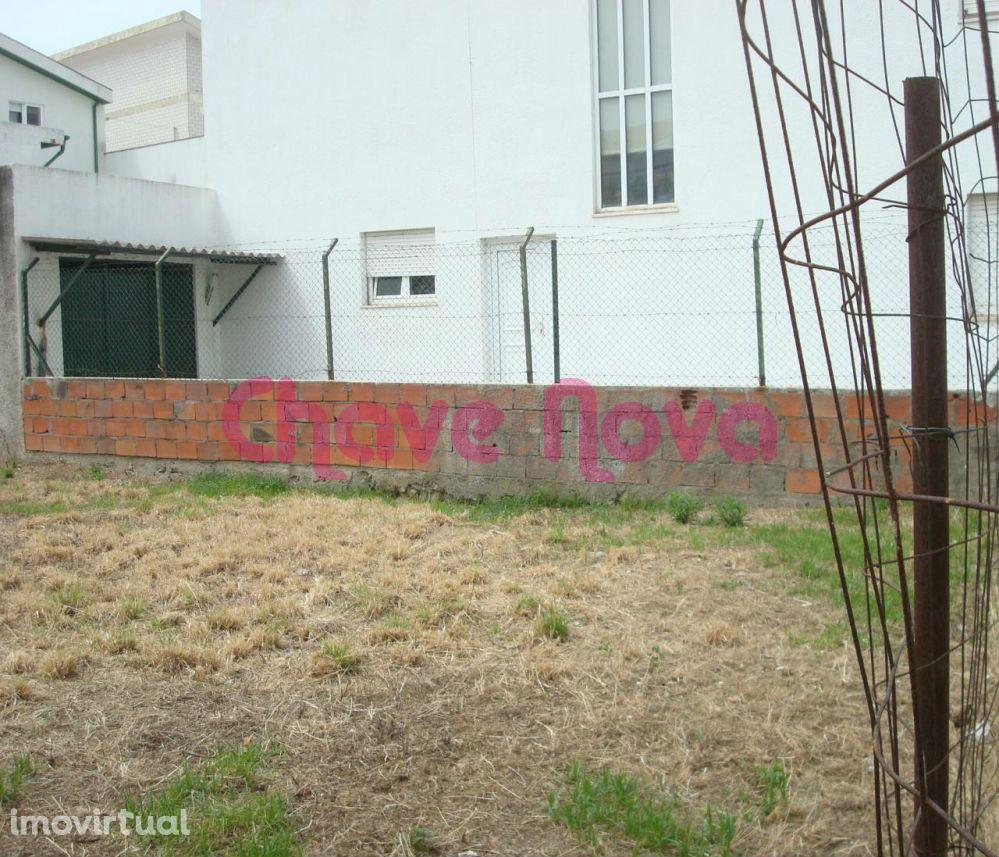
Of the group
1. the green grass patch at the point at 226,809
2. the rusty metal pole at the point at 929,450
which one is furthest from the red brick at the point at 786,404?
the rusty metal pole at the point at 929,450

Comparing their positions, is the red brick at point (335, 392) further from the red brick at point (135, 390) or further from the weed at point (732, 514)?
the weed at point (732, 514)

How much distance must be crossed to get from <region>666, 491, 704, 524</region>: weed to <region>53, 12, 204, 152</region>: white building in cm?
2201

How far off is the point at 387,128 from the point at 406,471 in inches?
287

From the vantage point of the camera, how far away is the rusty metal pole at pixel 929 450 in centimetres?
205

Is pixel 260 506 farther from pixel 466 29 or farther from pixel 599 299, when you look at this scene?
pixel 466 29

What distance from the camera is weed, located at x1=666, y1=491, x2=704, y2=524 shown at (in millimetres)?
7266

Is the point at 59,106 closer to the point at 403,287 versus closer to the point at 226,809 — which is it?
the point at 403,287

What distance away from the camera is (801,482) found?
7465 mm

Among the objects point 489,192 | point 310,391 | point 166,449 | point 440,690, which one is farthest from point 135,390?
point 440,690

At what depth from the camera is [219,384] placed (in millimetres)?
9602

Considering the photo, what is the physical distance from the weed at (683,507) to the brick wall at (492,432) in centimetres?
28

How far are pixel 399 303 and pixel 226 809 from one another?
11118 millimetres

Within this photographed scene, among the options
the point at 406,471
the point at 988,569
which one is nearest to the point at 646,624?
the point at 988,569

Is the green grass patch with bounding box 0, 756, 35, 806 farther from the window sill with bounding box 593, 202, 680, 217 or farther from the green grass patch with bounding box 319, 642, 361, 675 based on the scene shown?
the window sill with bounding box 593, 202, 680, 217
